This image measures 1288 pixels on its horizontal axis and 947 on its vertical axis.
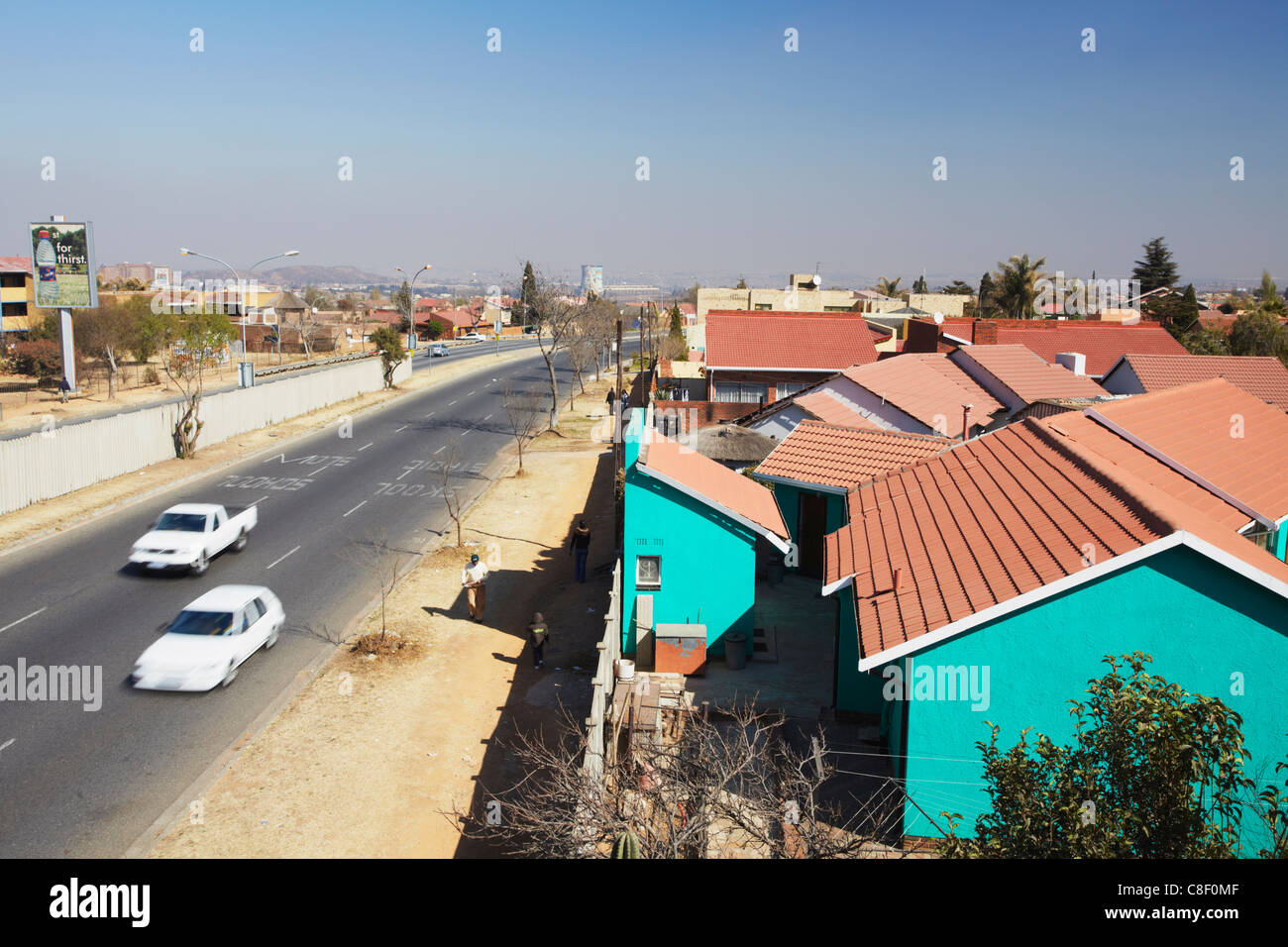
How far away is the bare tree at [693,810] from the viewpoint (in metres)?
8.65

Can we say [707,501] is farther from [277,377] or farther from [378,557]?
[277,377]

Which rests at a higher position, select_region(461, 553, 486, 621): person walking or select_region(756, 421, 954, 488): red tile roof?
select_region(756, 421, 954, 488): red tile roof

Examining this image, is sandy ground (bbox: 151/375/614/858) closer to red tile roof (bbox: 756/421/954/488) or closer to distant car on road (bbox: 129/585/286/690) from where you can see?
distant car on road (bbox: 129/585/286/690)

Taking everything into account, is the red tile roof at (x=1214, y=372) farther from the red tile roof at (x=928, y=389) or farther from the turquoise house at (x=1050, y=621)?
the turquoise house at (x=1050, y=621)

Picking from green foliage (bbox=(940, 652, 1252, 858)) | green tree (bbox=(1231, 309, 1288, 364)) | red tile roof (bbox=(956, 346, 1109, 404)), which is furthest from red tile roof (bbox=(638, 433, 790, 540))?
green tree (bbox=(1231, 309, 1288, 364))

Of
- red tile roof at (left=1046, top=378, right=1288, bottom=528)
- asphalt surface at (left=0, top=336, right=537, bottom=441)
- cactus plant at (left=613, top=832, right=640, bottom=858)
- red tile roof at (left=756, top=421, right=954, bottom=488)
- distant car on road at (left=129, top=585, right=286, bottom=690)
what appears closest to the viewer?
cactus plant at (left=613, top=832, right=640, bottom=858)

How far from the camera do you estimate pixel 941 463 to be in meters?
18.4

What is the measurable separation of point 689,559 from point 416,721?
5.57 meters

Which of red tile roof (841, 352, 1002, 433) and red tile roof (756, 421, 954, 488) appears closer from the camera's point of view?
red tile roof (756, 421, 954, 488)

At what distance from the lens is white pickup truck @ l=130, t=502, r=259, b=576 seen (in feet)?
73.0

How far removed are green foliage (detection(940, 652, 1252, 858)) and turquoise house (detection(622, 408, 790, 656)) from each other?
1091 centimetres

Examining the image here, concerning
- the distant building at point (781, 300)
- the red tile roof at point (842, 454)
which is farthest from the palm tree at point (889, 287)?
the red tile roof at point (842, 454)

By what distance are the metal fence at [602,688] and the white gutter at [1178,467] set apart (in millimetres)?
9967

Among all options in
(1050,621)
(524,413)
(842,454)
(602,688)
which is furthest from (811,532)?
(524,413)
